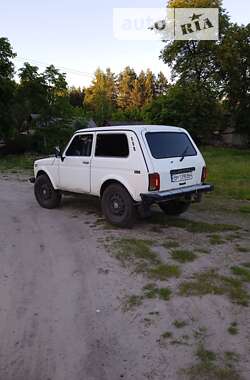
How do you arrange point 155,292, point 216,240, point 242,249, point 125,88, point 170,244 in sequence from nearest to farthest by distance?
Answer: point 155,292
point 242,249
point 170,244
point 216,240
point 125,88

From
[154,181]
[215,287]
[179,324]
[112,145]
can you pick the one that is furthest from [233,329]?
[112,145]

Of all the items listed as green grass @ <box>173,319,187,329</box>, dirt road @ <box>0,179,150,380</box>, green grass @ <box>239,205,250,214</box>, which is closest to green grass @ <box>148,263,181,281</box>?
dirt road @ <box>0,179,150,380</box>

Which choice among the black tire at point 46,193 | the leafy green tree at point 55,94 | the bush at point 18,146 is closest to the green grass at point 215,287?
the black tire at point 46,193

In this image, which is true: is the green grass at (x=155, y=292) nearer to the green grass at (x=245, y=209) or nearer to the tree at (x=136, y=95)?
the green grass at (x=245, y=209)

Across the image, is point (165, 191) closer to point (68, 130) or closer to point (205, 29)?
point (68, 130)

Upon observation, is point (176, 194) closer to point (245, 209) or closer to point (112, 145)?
point (112, 145)

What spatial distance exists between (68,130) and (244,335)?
19.9 metres

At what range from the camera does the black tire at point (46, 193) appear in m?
8.09

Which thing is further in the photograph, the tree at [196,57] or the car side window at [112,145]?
the tree at [196,57]

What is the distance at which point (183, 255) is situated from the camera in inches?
201

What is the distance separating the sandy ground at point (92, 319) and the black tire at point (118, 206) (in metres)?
0.81

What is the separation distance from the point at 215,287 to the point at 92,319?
1.46 metres

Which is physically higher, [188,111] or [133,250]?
[188,111]

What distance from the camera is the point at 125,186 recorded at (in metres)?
6.25
